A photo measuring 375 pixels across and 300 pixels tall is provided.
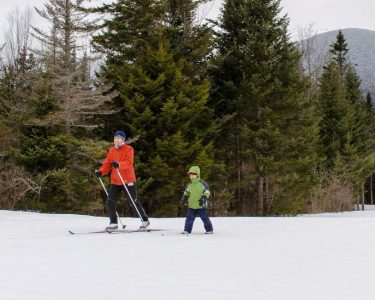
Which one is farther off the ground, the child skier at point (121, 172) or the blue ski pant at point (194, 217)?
the child skier at point (121, 172)

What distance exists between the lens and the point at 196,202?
9.59 m

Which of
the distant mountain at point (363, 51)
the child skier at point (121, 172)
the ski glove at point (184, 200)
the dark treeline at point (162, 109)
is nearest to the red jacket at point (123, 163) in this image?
the child skier at point (121, 172)

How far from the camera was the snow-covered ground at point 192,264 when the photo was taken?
4.77 m

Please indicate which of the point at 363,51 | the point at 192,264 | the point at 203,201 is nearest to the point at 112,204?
the point at 203,201

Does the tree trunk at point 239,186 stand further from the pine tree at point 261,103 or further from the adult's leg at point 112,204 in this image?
the adult's leg at point 112,204

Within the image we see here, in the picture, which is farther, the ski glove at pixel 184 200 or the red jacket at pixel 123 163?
the red jacket at pixel 123 163

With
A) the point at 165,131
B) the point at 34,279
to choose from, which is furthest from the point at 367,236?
the point at 165,131

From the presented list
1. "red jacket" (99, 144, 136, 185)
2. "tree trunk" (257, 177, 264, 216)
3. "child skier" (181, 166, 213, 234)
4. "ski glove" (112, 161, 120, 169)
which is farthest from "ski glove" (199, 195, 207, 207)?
"tree trunk" (257, 177, 264, 216)

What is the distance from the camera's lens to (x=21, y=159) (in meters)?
19.1

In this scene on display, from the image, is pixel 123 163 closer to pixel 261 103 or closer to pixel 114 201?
pixel 114 201

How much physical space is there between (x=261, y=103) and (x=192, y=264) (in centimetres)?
2012

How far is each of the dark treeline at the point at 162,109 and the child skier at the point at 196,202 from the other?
30.6 feet

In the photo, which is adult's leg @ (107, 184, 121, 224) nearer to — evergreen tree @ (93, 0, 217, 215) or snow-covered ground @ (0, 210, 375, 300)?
snow-covered ground @ (0, 210, 375, 300)

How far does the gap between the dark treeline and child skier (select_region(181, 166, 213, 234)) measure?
9.33m
